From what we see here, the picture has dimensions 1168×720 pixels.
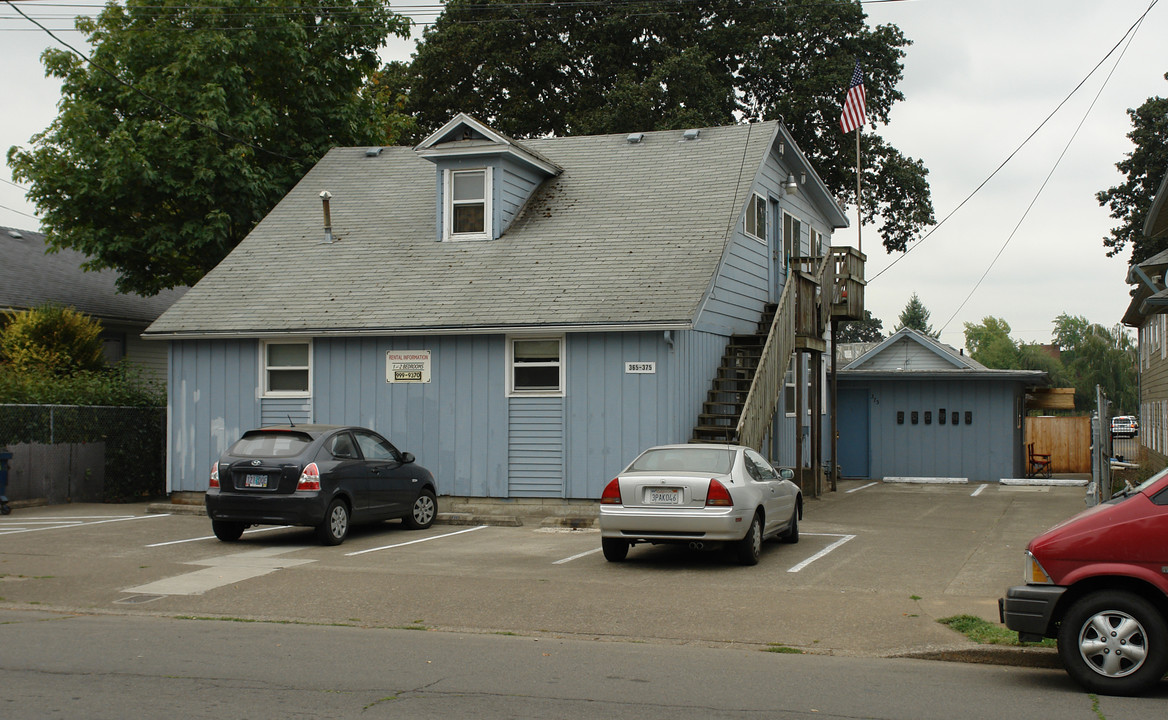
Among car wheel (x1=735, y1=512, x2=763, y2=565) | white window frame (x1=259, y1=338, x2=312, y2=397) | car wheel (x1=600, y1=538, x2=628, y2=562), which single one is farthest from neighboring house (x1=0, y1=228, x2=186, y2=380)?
car wheel (x1=735, y1=512, x2=763, y2=565)

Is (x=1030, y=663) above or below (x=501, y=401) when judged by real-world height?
below

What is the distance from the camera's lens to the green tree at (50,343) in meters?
24.0

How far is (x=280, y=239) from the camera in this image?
75.7ft

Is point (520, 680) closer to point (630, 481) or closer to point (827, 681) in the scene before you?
point (827, 681)

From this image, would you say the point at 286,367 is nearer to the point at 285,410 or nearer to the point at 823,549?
the point at 285,410

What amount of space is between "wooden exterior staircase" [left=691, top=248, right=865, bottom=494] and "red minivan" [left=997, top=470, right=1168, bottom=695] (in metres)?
9.59

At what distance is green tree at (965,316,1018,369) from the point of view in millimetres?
117000

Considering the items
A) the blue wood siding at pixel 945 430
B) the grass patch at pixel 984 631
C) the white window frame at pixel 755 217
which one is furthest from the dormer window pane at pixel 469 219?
the grass patch at pixel 984 631

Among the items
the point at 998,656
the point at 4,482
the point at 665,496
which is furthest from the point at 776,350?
the point at 4,482

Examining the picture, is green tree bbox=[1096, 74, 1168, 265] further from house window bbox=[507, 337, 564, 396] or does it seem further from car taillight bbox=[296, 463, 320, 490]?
car taillight bbox=[296, 463, 320, 490]

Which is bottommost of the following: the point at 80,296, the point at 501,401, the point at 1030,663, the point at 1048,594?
the point at 1030,663

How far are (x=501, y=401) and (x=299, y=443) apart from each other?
4.54 meters

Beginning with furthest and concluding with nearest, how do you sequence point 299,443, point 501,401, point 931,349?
point 931,349 < point 501,401 < point 299,443

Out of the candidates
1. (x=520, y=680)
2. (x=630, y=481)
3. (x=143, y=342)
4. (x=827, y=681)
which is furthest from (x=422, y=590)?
(x=143, y=342)
